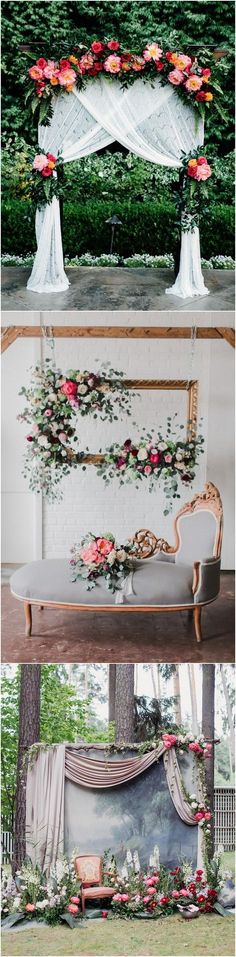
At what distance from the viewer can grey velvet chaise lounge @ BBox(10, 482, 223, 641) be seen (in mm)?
6812

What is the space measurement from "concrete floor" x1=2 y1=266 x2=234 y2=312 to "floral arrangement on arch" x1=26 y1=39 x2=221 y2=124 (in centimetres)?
101

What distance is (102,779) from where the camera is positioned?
23.1 ft

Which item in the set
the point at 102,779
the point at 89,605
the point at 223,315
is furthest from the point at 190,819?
the point at 223,315

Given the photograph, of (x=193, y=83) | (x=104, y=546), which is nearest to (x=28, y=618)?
(x=104, y=546)

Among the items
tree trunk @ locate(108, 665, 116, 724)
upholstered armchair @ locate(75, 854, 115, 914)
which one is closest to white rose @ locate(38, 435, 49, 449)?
tree trunk @ locate(108, 665, 116, 724)

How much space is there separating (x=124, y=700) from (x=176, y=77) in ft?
12.7

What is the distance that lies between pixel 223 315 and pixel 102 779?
10.1 feet

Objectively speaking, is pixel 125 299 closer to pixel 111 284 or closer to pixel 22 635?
pixel 111 284

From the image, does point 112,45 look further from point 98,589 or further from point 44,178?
point 98,589

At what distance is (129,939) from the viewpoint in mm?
6742

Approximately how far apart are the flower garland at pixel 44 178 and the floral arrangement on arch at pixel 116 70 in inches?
8.4

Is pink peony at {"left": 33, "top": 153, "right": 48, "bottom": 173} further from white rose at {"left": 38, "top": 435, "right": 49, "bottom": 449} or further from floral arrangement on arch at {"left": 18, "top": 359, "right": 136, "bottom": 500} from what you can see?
white rose at {"left": 38, "top": 435, "right": 49, "bottom": 449}

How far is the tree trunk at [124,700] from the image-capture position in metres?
7.29

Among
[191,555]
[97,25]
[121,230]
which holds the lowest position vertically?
[191,555]
